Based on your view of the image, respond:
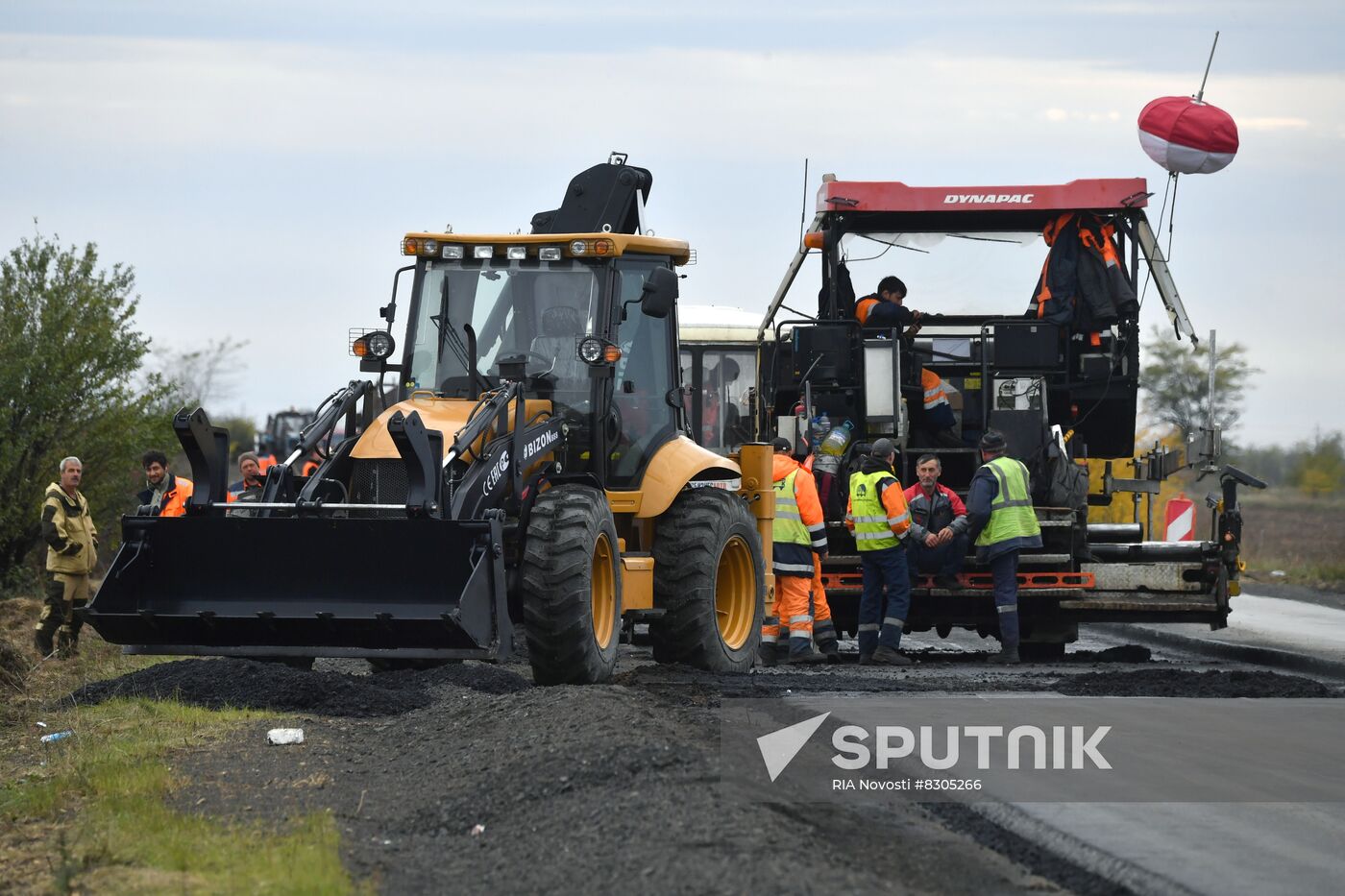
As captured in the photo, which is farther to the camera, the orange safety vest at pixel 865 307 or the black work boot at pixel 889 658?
the orange safety vest at pixel 865 307

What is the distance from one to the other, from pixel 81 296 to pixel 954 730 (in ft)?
49.4

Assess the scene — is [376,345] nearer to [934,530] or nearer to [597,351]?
[597,351]

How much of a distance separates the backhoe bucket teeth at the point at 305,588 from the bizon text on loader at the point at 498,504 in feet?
0.04

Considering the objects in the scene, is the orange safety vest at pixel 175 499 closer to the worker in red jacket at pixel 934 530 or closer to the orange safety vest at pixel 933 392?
the worker in red jacket at pixel 934 530

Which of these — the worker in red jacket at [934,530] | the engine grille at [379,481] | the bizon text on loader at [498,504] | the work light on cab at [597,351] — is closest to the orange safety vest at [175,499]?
the bizon text on loader at [498,504]

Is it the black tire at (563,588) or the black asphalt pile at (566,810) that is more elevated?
the black tire at (563,588)

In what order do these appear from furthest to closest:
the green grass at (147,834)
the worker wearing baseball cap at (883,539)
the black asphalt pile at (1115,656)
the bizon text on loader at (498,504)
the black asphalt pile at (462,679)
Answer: the black asphalt pile at (1115,656)
the worker wearing baseball cap at (883,539)
the black asphalt pile at (462,679)
the bizon text on loader at (498,504)
the green grass at (147,834)

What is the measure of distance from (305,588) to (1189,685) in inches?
227

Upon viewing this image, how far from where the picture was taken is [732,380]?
72.3 ft

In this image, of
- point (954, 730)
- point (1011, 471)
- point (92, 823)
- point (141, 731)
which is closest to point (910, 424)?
point (1011, 471)

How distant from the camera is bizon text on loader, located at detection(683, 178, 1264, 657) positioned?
596 inches

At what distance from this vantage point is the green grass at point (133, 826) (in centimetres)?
649

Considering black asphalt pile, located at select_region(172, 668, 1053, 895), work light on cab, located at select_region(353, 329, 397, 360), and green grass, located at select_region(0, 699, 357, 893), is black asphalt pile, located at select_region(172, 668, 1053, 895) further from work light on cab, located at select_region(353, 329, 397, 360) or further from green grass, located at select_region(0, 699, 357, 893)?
work light on cab, located at select_region(353, 329, 397, 360)

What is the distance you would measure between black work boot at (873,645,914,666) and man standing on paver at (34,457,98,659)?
652cm
